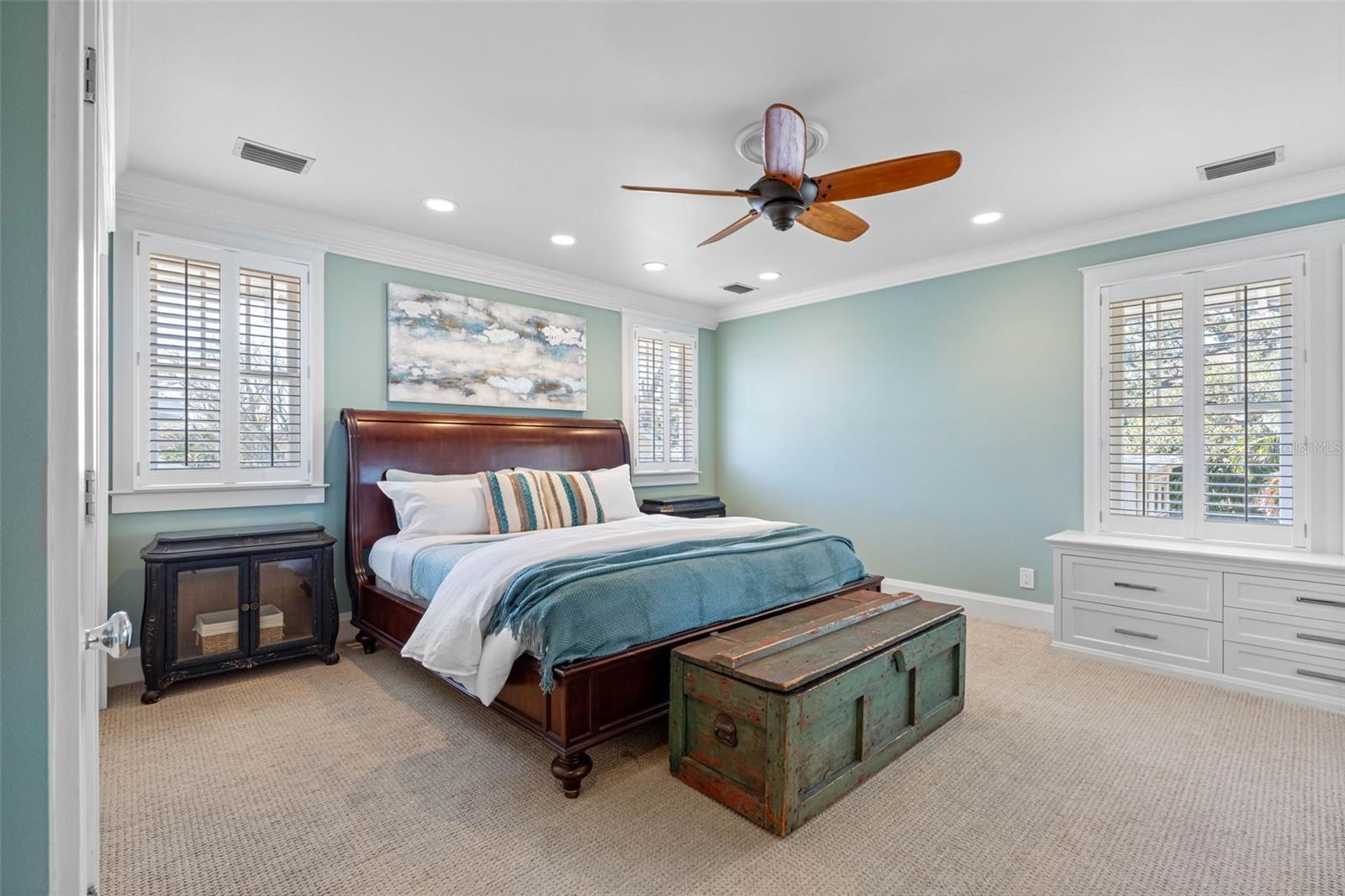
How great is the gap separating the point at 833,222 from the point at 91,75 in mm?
2564

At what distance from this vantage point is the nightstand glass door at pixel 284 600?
10.7 ft

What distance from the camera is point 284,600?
335 centimetres

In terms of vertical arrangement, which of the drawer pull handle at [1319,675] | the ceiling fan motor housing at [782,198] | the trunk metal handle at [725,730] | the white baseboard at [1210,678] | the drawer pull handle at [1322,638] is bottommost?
the white baseboard at [1210,678]

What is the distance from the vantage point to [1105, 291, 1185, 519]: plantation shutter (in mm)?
3658

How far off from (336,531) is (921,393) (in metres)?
4.19

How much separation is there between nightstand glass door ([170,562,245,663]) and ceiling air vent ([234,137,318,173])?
1.98 metres

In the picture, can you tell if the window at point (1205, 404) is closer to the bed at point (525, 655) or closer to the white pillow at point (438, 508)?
the bed at point (525, 655)

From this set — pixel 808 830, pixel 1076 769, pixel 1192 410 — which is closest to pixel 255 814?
pixel 808 830

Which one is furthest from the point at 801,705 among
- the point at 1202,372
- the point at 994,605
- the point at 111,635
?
the point at 1202,372

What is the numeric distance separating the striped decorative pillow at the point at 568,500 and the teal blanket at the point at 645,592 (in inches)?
47.3

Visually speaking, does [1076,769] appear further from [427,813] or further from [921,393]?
[921,393]

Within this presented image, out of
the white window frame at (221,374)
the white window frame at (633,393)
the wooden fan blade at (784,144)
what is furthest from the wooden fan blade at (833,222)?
the white window frame at (221,374)

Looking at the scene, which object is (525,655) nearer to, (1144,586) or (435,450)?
(435,450)

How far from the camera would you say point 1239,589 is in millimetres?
3170
